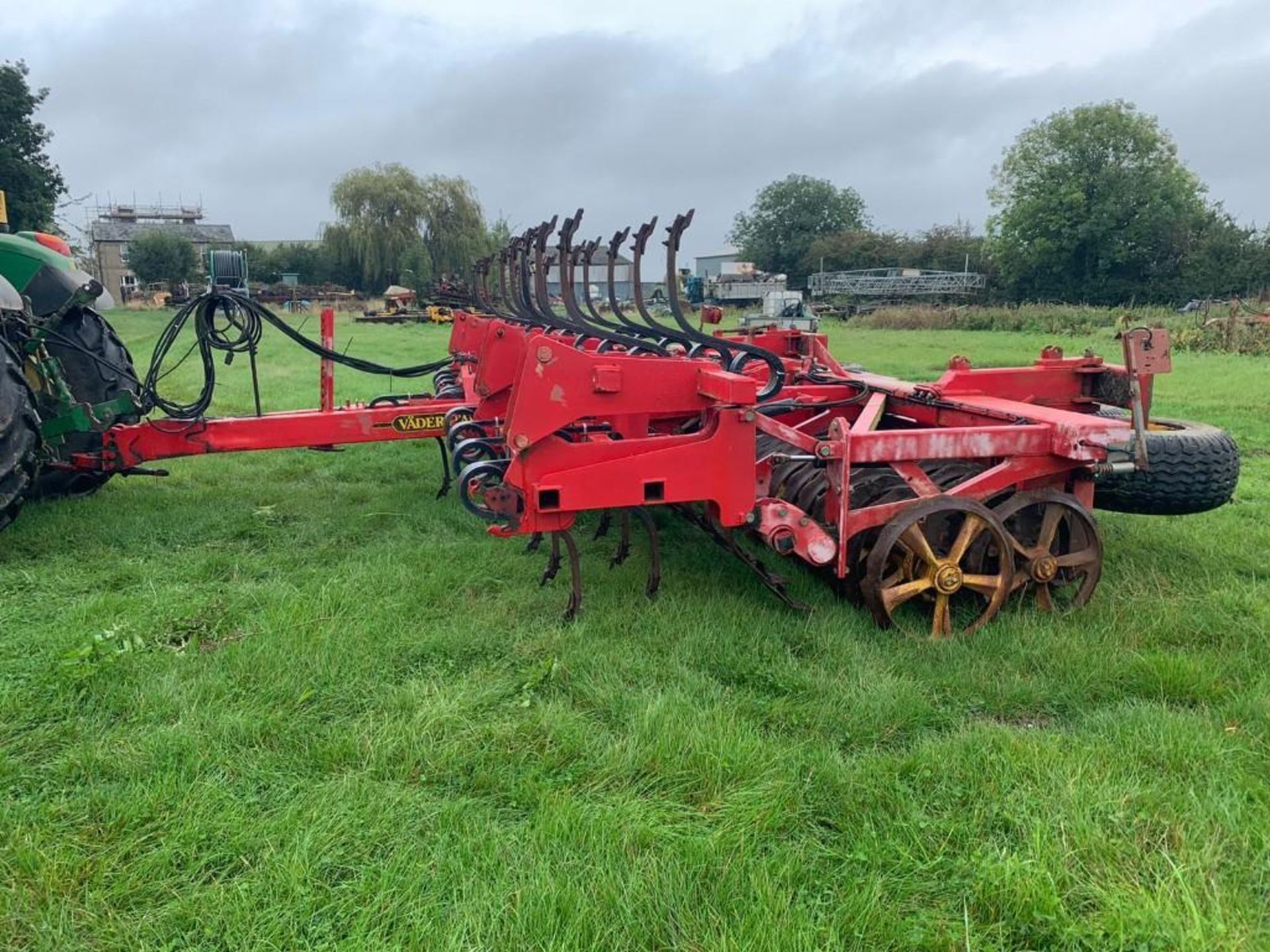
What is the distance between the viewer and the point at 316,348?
536 centimetres

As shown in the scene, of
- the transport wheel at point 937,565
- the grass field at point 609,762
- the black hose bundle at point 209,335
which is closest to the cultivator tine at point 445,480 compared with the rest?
the black hose bundle at point 209,335

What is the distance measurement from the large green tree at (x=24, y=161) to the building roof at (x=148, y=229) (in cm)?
2961

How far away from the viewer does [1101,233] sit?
40906 mm

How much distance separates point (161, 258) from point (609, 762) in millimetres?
52363

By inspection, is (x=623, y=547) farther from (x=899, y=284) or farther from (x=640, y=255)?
(x=899, y=284)

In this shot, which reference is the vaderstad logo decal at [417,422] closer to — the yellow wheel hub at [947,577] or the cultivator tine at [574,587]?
the cultivator tine at [574,587]

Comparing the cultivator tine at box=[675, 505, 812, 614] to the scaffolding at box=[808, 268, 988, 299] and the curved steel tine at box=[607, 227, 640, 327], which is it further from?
the scaffolding at box=[808, 268, 988, 299]

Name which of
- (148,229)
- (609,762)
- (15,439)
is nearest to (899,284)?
(15,439)

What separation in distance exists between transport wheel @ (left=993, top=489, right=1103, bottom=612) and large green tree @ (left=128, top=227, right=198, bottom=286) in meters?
51.3

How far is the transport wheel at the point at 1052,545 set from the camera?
12.1ft

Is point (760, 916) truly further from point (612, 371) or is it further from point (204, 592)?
point (204, 592)

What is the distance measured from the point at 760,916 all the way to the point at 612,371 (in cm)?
202

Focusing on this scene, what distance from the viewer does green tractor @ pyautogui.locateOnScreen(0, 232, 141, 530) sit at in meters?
4.09

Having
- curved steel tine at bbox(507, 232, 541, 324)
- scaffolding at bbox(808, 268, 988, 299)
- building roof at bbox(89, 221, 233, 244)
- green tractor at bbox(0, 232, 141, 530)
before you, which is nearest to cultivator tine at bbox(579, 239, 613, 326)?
curved steel tine at bbox(507, 232, 541, 324)
